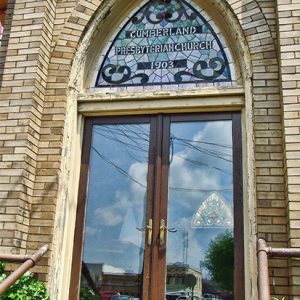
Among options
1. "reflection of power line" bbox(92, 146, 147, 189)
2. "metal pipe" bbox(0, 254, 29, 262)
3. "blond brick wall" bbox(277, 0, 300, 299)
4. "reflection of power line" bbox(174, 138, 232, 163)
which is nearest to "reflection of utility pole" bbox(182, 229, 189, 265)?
"reflection of power line" bbox(92, 146, 147, 189)

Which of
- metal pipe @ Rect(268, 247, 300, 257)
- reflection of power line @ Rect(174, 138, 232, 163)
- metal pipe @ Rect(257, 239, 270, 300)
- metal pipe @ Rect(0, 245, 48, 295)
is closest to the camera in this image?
metal pipe @ Rect(257, 239, 270, 300)

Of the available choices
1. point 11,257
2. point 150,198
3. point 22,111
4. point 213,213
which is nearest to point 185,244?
point 213,213

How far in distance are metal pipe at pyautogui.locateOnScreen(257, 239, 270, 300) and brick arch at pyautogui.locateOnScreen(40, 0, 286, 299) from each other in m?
0.65

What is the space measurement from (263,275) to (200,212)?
134 centimetres

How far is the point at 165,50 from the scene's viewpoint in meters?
4.58

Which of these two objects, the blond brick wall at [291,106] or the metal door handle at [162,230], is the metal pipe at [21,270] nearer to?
the metal door handle at [162,230]

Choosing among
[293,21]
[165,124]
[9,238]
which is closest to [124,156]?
[165,124]

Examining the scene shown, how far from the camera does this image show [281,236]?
3582mm

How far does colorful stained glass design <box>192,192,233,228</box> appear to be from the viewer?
13.1ft

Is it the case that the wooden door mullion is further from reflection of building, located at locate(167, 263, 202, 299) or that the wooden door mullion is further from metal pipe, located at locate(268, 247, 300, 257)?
metal pipe, located at locate(268, 247, 300, 257)

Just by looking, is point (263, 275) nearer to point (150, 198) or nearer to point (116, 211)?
point (150, 198)

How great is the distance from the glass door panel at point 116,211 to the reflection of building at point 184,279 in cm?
26

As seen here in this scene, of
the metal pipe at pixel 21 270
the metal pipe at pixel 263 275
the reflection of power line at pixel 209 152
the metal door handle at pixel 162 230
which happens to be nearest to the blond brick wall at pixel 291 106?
the metal pipe at pixel 263 275

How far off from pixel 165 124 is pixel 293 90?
3.98 ft
